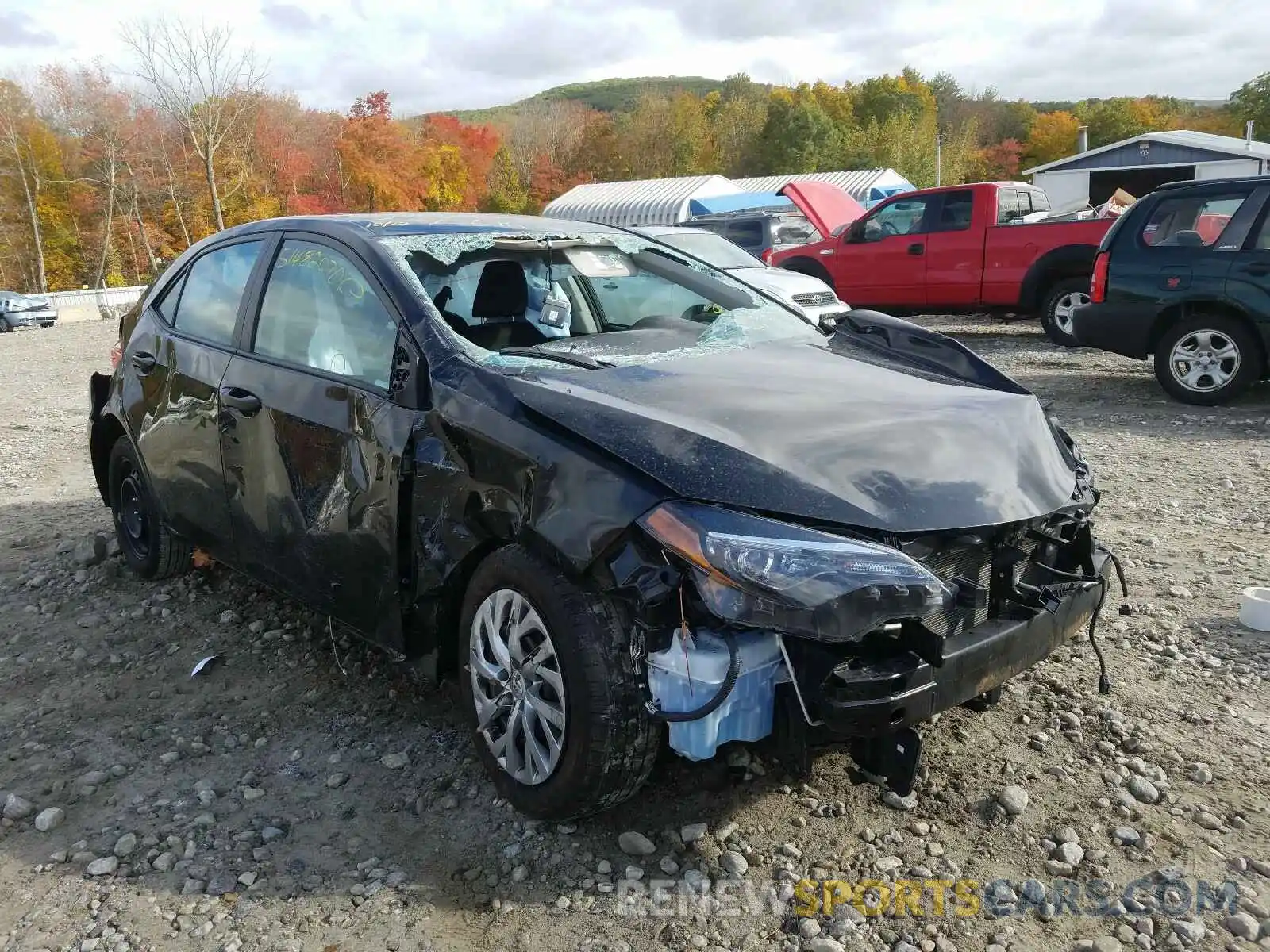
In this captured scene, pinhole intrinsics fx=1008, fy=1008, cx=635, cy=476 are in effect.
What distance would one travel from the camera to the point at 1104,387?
938cm

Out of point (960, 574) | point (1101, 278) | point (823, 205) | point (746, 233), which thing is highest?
point (823, 205)

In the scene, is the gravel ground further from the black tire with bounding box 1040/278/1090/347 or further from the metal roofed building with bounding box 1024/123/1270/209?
the metal roofed building with bounding box 1024/123/1270/209

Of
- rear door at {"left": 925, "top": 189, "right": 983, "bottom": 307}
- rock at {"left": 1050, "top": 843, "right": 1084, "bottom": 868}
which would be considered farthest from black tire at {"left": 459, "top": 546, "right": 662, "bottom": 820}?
rear door at {"left": 925, "top": 189, "right": 983, "bottom": 307}

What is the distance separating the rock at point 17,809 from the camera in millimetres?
2975

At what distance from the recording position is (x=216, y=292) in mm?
4102

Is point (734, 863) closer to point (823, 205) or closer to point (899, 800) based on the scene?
point (899, 800)

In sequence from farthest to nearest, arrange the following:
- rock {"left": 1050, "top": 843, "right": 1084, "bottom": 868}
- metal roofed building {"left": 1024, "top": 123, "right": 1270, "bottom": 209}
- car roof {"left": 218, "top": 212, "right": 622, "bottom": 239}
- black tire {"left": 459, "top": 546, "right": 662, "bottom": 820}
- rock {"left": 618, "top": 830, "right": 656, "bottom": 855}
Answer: metal roofed building {"left": 1024, "top": 123, "right": 1270, "bottom": 209}, car roof {"left": 218, "top": 212, "right": 622, "bottom": 239}, rock {"left": 618, "top": 830, "right": 656, "bottom": 855}, rock {"left": 1050, "top": 843, "right": 1084, "bottom": 868}, black tire {"left": 459, "top": 546, "right": 662, "bottom": 820}

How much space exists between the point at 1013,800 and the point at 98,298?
3594 cm

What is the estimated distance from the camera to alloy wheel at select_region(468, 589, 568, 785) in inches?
104

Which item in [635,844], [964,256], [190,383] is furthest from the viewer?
[964,256]

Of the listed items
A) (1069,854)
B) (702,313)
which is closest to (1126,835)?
(1069,854)

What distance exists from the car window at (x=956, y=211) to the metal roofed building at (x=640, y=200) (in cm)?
2416

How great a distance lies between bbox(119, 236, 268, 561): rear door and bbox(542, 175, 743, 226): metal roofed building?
109 feet

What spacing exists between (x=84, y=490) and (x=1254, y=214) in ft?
29.7
